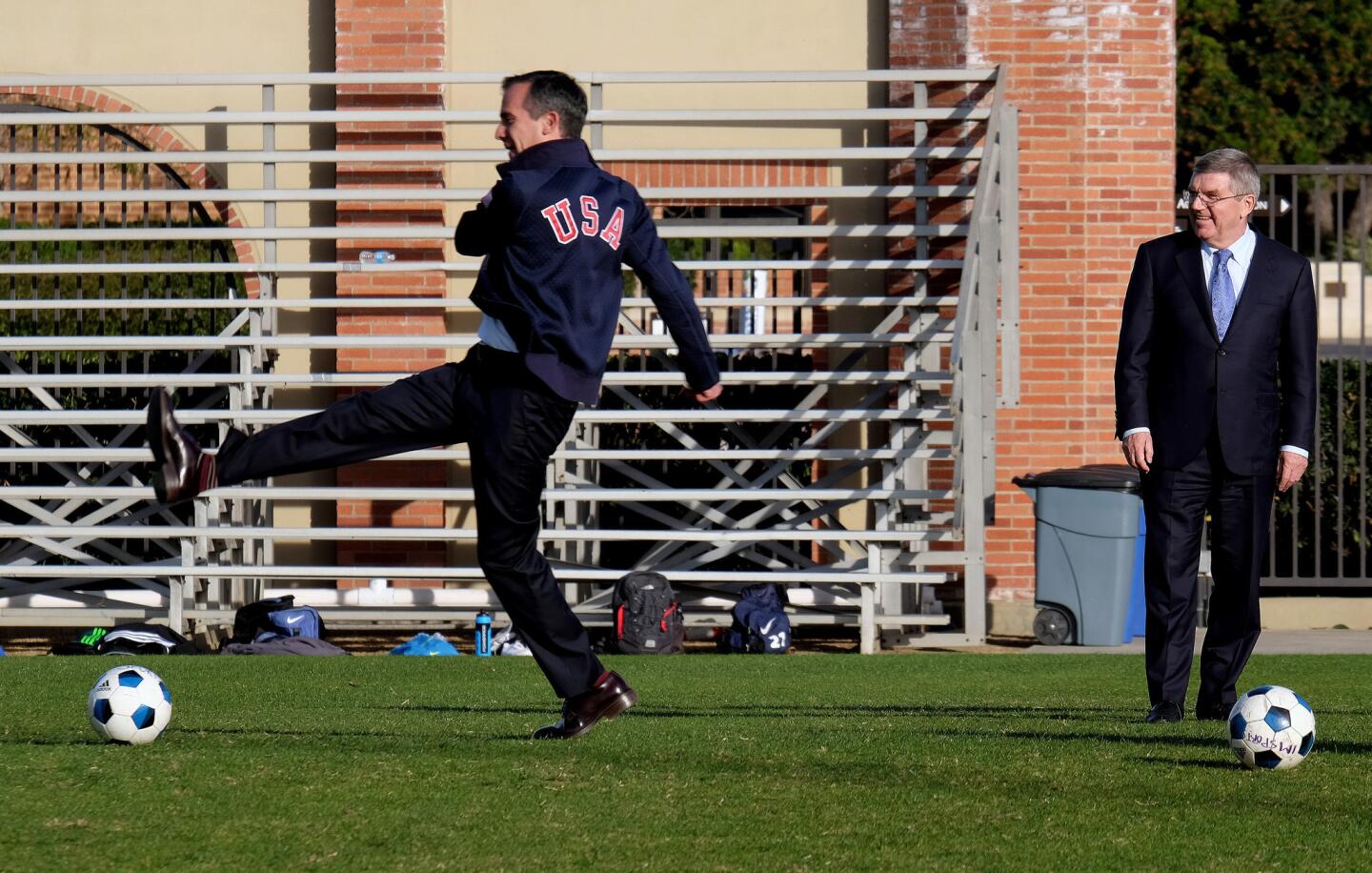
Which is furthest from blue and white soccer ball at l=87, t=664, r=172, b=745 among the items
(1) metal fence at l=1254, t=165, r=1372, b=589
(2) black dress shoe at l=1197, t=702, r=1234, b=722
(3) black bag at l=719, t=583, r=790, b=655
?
(1) metal fence at l=1254, t=165, r=1372, b=589

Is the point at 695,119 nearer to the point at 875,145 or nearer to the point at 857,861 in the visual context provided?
the point at 875,145

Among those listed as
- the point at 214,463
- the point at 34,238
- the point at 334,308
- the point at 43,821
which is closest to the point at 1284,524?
the point at 334,308

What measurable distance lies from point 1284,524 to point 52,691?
338 inches

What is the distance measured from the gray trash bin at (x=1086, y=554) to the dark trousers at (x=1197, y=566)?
16.0 feet

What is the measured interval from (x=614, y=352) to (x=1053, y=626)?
3349mm

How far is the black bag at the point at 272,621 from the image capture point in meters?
10.4

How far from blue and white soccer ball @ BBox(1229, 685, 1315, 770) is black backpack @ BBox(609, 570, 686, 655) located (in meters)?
5.83

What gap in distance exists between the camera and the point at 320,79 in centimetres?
1126

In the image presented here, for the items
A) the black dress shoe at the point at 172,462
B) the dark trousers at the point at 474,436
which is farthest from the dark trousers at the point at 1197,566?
the black dress shoe at the point at 172,462

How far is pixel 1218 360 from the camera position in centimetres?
567

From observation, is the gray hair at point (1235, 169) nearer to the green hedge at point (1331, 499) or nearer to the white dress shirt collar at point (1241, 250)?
the white dress shirt collar at point (1241, 250)

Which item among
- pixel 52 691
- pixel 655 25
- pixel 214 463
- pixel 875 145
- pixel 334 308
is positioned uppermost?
pixel 655 25

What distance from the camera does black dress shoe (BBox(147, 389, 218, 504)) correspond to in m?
4.72

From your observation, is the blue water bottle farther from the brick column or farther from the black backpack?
the brick column
